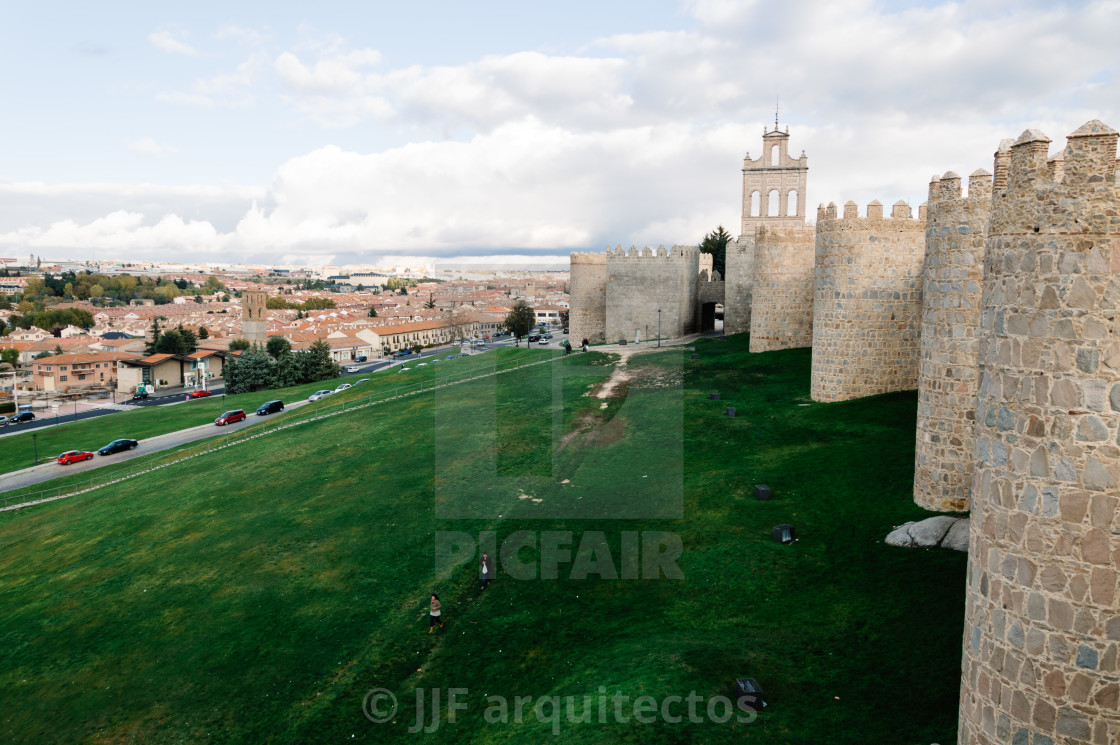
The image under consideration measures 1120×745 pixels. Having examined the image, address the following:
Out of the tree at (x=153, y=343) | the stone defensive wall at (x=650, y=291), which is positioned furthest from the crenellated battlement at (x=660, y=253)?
the tree at (x=153, y=343)

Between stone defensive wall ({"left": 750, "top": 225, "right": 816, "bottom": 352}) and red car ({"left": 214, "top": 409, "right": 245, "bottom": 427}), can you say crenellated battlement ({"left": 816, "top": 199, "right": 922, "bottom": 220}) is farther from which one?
red car ({"left": 214, "top": 409, "right": 245, "bottom": 427})

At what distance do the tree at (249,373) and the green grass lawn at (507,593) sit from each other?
1441 inches

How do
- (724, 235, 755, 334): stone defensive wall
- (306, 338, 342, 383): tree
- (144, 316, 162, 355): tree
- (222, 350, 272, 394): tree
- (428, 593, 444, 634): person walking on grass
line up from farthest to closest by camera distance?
(144, 316, 162, 355): tree, (306, 338, 342, 383): tree, (222, 350, 272, 394): tree, (724, 235, 755, 334): stone defensive wall, (428, 593, 444, 634): person walking on grass

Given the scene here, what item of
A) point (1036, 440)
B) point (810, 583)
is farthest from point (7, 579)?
point (1036, 440)

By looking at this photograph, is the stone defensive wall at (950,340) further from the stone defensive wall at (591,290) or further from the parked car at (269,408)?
the parked car at (269,408)

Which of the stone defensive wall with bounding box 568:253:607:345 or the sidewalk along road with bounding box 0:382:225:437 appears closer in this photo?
the stone defensive wall with bounding box 568:253:607:345

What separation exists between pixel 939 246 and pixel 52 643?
810 inches

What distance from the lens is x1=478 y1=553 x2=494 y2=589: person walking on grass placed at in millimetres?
14469

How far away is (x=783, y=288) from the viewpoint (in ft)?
96.3

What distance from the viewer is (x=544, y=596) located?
45.6 feet

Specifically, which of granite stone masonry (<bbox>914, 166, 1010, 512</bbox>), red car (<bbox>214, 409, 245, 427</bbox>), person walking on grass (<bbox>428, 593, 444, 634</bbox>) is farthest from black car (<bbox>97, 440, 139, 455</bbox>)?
granite stone masonry (<bbox>914, 166, 1010, 512</bbox>)

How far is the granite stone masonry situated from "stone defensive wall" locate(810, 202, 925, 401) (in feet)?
20.7

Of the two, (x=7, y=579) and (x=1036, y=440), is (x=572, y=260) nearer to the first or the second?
(x=7, y=579)

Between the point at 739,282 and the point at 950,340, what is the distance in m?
24.8
